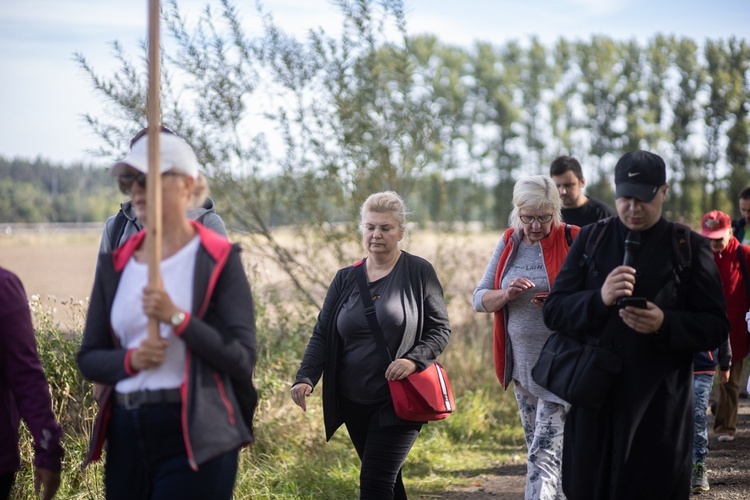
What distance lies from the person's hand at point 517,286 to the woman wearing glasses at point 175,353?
2.30 meters

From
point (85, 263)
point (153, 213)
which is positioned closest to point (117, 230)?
point (153, 213)

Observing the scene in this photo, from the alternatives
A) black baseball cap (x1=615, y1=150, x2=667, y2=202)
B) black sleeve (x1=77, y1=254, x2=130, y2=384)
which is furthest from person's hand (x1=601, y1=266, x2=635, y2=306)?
black sleeve (x1=77, y1=254, x2=130, y2=384)

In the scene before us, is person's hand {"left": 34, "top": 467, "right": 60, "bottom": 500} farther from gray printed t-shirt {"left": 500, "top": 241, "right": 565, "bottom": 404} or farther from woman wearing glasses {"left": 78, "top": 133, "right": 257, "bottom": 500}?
gray printed t-shirt {"left": 500, "top": 241, "right": 565, "bottom": 404}

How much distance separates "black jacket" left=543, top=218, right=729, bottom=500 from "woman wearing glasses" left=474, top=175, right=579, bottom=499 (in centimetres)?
124

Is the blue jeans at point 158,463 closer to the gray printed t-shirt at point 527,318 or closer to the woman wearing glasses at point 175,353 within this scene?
the woman wearing glasses at point 175,353

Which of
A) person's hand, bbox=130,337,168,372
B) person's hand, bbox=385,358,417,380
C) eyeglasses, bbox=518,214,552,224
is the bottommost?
person's hand, bbox=385,358,417,380

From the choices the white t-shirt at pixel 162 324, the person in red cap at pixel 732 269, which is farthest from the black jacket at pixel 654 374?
the person in red cap at pixel 732 269

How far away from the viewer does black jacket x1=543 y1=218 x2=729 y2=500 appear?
142 inches

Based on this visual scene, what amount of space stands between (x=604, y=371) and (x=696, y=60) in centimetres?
4764

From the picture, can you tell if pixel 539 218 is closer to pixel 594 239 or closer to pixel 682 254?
pixel 594 239

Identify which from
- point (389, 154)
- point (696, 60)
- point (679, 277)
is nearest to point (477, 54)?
point (696, 60)

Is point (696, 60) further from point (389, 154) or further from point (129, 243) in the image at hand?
point (129, 243)

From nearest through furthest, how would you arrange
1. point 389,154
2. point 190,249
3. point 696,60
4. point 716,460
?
1. point 190,249
2. point 716,460
3. point 389,154
4. point 696,60

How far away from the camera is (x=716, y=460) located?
7125mm
